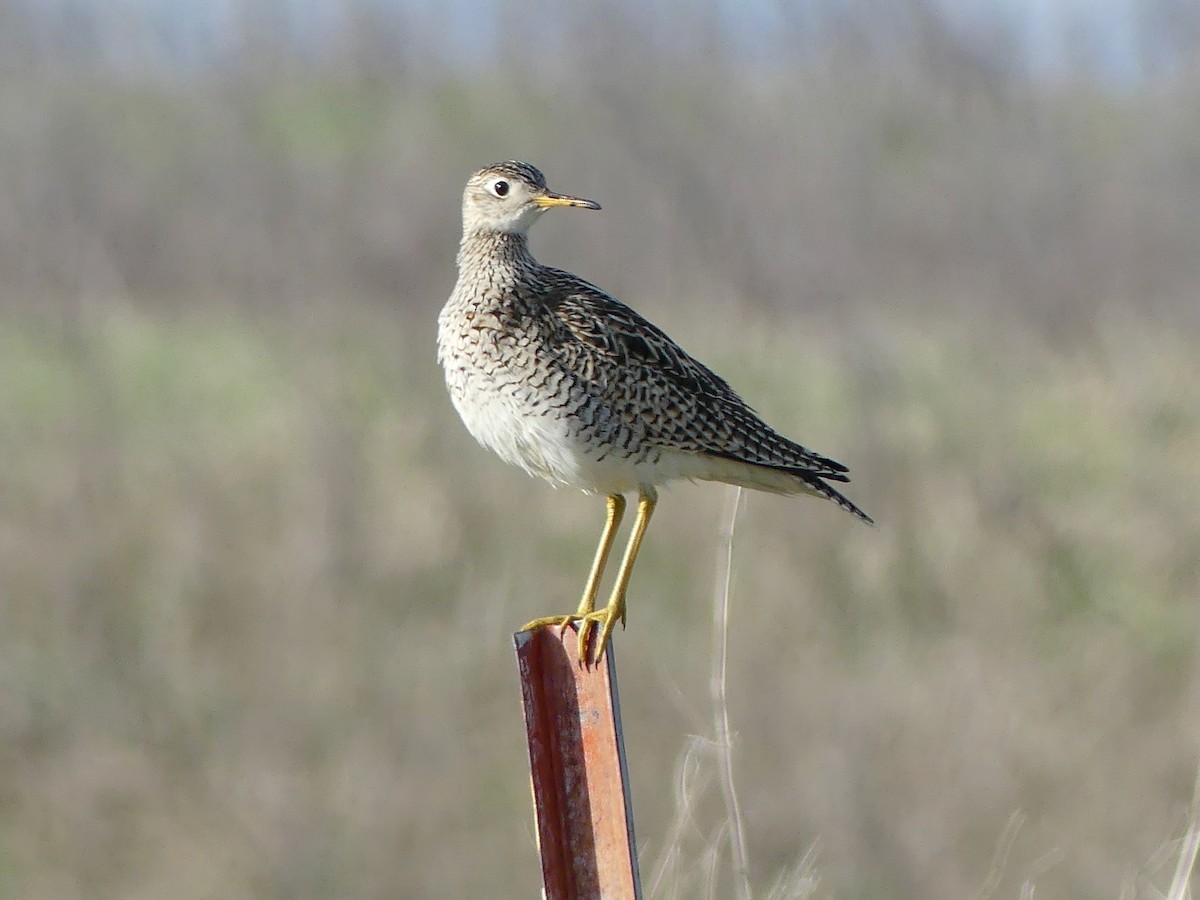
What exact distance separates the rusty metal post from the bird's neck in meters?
2.68

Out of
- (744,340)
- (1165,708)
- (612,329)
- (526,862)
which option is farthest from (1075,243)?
(612,329)

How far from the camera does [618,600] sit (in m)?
5.38

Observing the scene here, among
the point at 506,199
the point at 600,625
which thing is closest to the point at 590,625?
the point at 600,625

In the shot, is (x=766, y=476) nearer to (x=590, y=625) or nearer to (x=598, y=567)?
(x=598, y=567)

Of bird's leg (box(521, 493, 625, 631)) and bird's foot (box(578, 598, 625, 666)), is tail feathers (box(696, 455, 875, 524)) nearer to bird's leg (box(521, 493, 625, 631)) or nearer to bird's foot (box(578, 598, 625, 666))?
bird's leg (box(521, 493, 625, 631))

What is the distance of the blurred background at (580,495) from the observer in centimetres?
1405

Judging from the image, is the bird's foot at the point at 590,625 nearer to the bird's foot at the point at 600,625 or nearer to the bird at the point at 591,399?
the bird's foot at the point at 600,625

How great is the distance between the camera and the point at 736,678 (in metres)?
15.0

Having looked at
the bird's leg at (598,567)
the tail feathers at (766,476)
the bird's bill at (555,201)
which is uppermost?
the bird's bill at (555,201)

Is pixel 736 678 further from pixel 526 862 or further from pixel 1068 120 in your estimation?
pixel 1068 120

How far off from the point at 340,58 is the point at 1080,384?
1128cm

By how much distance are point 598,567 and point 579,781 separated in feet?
6.74

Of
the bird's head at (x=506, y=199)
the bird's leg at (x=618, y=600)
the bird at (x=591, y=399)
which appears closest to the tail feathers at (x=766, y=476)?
the bird at (x=591, y=399)

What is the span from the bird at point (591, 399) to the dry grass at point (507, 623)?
610 cm
